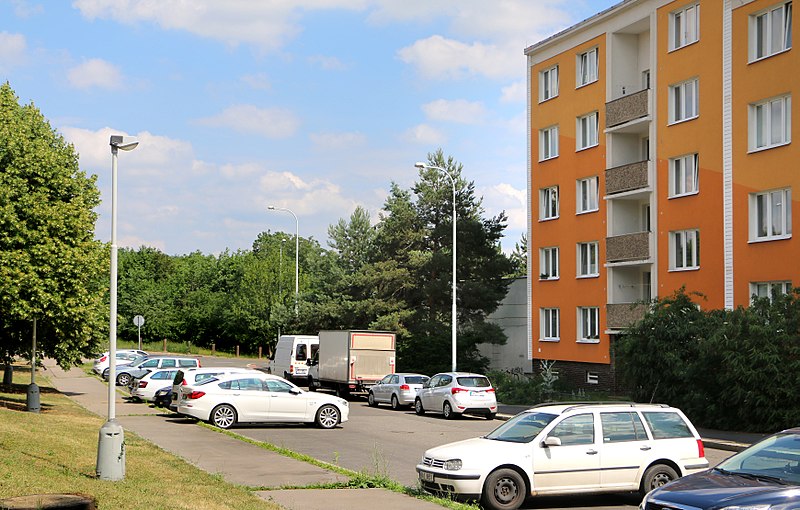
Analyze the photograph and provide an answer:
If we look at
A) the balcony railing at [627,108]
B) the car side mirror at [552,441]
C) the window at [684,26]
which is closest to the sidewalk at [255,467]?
the car side mirror at [552,441]

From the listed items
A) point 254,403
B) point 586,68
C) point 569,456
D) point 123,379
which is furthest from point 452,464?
point 123,379

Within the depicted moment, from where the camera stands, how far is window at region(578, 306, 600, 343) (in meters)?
40.0

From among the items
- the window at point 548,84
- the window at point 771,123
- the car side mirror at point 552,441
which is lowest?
the car side mirror at point 552,441

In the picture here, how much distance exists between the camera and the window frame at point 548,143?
43562 mm

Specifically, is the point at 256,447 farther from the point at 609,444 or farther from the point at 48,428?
the point at 609,444

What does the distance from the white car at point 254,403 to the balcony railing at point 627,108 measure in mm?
18905

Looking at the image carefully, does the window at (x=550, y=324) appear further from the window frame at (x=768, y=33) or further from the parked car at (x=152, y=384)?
the parked car at (x=152, y=384)

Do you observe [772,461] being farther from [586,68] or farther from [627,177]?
[586,68]

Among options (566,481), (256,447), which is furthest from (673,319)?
(566,481)

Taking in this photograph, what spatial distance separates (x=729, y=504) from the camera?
27.1 ft

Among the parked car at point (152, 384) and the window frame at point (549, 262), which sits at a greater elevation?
the window frame at point (549, 262)

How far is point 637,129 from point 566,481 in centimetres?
2836

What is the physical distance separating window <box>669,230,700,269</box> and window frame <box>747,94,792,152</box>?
437cm

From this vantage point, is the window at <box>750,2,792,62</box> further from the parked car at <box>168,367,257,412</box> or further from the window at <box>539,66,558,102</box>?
the parked car at <box>168,367,257,412</box>
